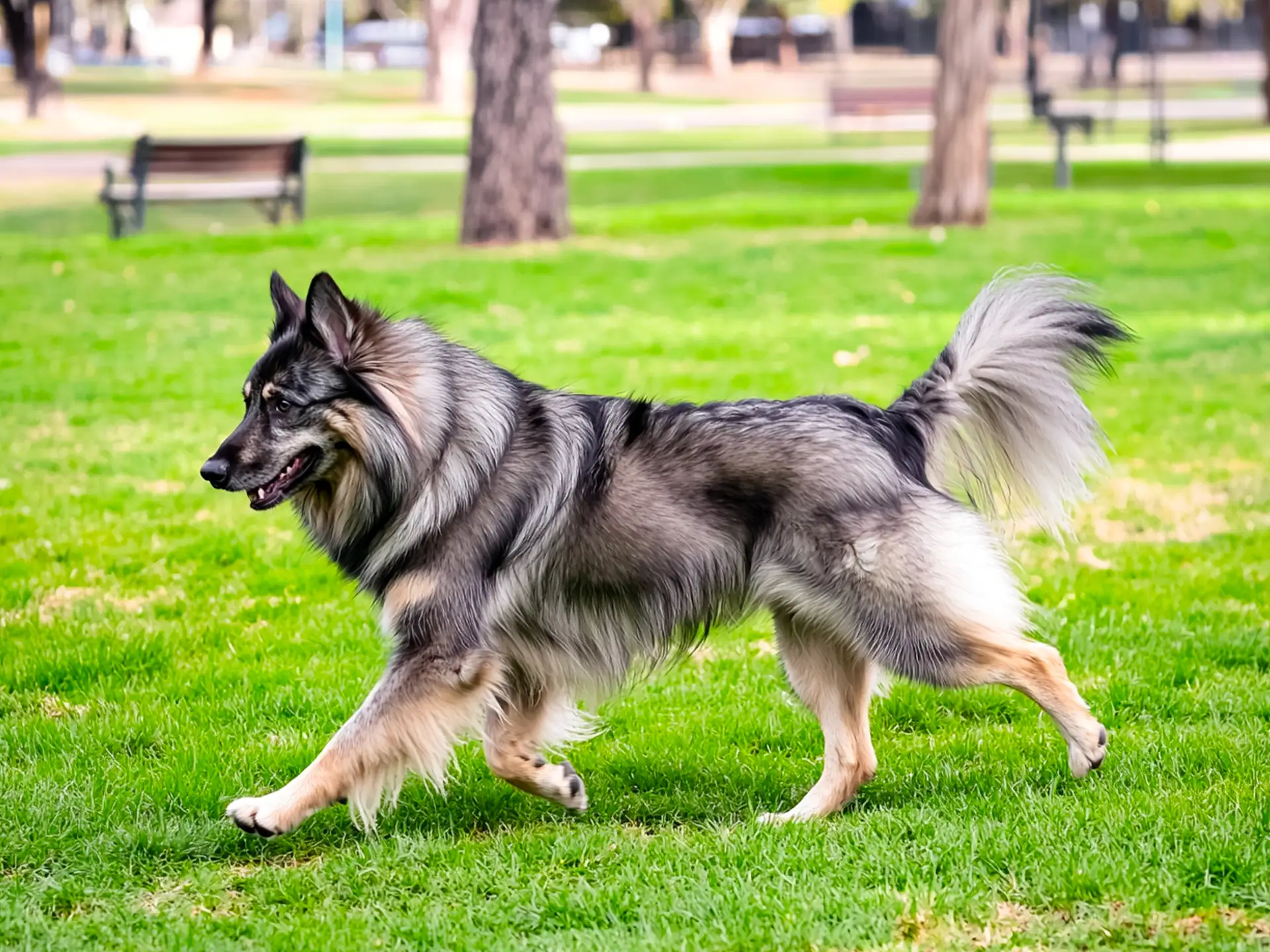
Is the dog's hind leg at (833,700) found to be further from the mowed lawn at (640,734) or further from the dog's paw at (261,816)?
the dog's paw at (261,816)

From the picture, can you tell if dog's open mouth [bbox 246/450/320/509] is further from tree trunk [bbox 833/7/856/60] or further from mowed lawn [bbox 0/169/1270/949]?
tree trunk [bbox 833/7/856/60]

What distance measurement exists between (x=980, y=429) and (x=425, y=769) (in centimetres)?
211

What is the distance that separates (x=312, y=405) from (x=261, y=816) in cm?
125

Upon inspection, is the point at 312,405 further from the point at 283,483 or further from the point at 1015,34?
the point at 1015,34

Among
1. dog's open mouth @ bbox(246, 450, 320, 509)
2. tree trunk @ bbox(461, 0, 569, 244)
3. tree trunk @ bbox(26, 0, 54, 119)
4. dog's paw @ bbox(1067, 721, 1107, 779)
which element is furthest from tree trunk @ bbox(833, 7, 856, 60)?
dog's open mouth @ bbox(246, 450, 320, 509)

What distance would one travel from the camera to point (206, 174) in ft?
71.6

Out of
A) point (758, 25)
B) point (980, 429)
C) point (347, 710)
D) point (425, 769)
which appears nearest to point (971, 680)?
point (980, 429)

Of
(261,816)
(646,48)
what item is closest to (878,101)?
(261,816)

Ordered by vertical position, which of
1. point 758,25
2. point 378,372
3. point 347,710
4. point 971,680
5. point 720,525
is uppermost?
point 758,25

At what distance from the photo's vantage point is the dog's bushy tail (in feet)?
17.1

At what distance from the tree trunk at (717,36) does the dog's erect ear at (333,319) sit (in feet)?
238

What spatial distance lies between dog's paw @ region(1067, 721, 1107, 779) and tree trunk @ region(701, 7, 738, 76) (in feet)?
239

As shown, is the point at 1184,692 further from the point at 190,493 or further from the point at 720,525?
the point at 190,493

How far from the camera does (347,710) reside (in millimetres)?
6219
